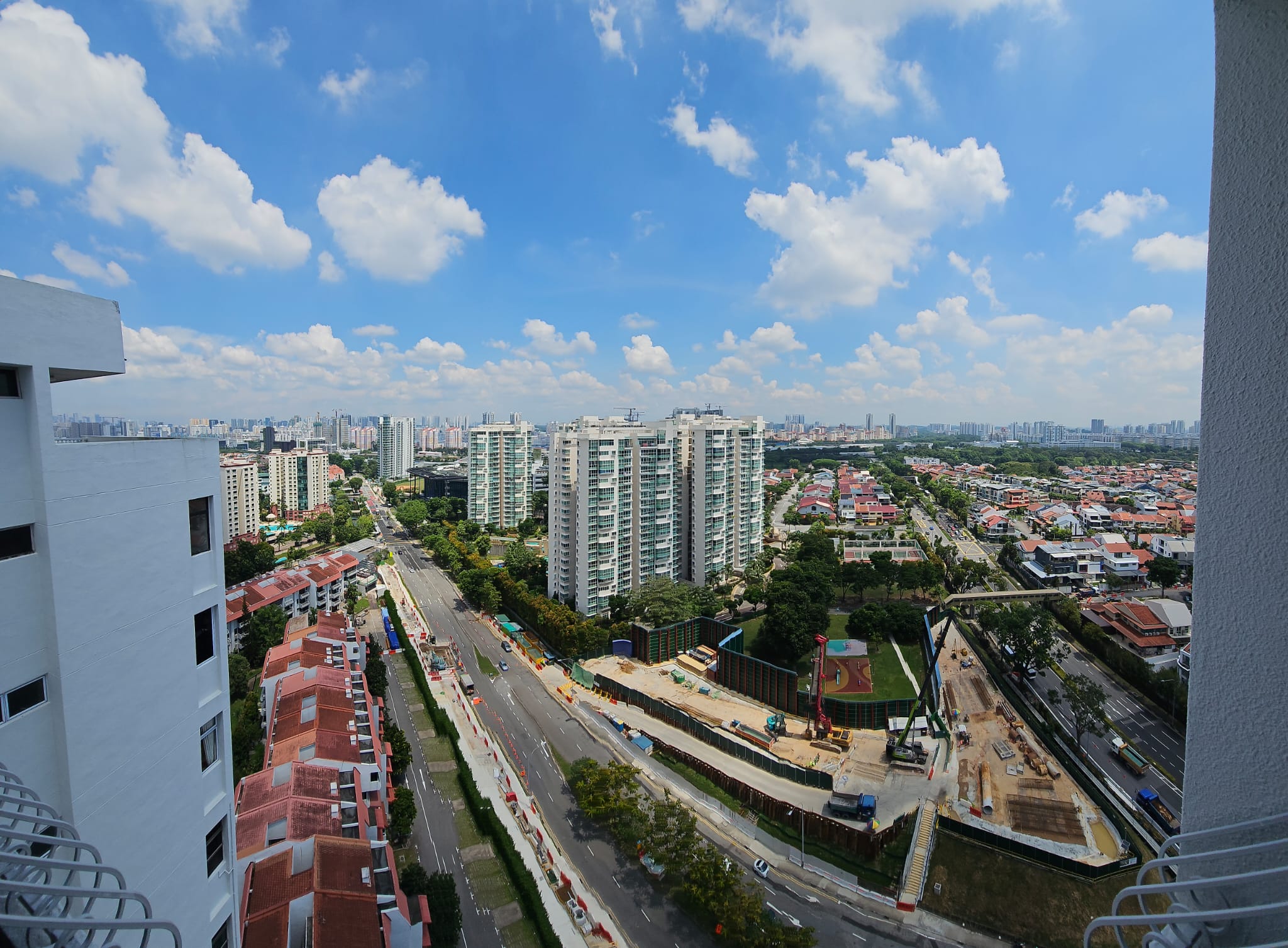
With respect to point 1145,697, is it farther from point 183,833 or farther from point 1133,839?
point 183,833

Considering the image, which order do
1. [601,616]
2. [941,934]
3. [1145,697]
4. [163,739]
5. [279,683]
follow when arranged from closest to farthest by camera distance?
1. [163,739]
2. [941,934]
3. [279,683]
4. [1145,697]
5. [601,616]

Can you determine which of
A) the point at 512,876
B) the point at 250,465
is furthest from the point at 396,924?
the point at 250,465

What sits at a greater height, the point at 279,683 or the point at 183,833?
the point at 183,833

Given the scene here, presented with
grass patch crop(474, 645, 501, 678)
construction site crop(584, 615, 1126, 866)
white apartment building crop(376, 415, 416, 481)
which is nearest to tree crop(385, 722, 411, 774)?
grass patch crop(474, 645, 501, 678)

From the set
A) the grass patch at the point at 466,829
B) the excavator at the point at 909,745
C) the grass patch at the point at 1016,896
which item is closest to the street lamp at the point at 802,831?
the grass patch at the point at 1016,896

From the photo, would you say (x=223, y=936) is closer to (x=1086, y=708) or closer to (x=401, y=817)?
(x=401, y=817)

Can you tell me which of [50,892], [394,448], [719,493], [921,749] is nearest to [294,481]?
[394,448]

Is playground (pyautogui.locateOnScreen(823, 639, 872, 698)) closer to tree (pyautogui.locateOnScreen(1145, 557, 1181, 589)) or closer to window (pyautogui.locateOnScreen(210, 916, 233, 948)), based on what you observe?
window (pyautogui.locateOnScreen(210, 916, 233, 948))
